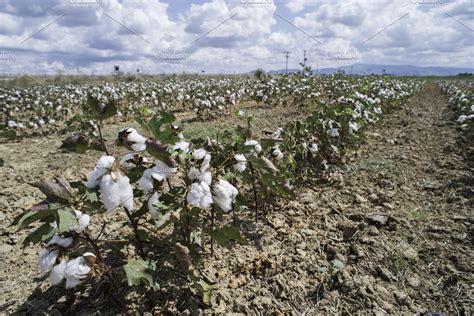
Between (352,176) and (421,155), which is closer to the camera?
(352,176)

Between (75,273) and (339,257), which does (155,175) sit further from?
(339,257)

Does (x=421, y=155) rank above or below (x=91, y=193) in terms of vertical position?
below

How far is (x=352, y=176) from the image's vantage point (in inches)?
149

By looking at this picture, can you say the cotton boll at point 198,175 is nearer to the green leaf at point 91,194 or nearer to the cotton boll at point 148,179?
the cotton boll at point 148,179

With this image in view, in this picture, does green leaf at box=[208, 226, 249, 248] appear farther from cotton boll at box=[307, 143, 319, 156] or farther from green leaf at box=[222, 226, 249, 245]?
cotton boll at box=[307, 143, 319, 156]

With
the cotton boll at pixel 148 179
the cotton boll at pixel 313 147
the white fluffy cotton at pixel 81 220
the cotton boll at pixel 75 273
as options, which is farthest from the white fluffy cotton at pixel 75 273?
the cotton boll at pixel 313 147

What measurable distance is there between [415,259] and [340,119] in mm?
2327

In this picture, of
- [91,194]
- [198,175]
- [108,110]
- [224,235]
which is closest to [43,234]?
[91,194]

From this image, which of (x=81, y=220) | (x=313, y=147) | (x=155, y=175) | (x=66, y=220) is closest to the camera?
(x=66, y=220)

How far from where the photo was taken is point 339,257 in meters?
2.22

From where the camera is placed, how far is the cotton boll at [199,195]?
1432 mm

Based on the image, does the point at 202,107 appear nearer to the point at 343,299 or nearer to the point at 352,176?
the point at 352,176

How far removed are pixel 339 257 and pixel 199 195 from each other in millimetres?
1217

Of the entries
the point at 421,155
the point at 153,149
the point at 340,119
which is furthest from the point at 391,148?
the point at 153,149
